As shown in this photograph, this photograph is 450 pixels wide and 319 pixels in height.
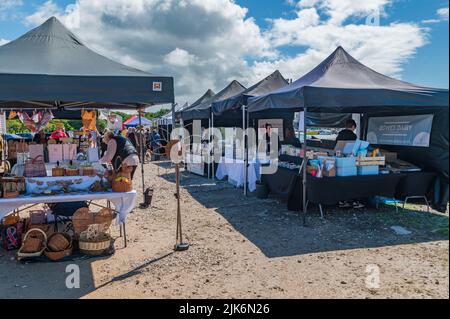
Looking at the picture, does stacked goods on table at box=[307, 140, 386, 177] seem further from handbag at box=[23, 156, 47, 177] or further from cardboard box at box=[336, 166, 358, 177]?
handbag at box=[23, 156, 47, 177]

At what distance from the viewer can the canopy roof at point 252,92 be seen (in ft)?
25.3

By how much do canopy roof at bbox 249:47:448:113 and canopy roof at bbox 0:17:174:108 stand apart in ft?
6.80

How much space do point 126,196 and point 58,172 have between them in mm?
993

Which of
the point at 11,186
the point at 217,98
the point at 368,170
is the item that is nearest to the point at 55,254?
the point at 11,186

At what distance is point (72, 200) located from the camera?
4.02 m

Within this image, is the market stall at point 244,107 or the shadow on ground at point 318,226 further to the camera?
the market stall at point 244,107

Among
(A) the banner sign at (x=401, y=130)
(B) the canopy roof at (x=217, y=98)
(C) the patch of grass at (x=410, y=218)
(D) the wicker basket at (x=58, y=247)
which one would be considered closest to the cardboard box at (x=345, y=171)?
(C) the patch of grass at (x=410, y=218)

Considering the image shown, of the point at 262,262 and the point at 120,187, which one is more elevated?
the point at 120,187

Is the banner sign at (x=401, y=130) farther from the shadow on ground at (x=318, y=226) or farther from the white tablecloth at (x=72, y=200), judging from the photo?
the white tablecloth at (x=72, y=200)

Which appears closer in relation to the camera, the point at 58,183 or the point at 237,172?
the point at 58,183

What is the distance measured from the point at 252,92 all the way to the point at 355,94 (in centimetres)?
313

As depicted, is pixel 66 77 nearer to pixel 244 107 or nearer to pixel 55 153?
pixel 55 153

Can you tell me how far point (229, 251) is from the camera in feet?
13.7

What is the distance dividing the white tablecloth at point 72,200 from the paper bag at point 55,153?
4.70 feet
